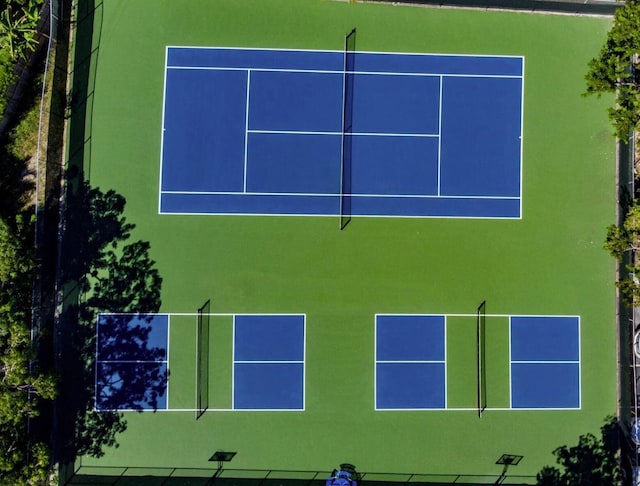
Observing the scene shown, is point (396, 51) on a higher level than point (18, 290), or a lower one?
higher

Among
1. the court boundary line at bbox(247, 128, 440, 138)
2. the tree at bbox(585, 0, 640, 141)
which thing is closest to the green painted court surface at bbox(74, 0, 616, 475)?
the tree at bbox(585, 0, 640, 141)

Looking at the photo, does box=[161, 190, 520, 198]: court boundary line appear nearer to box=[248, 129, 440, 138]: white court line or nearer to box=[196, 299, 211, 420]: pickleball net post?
box=[248, 129, 440, 138]: white court line

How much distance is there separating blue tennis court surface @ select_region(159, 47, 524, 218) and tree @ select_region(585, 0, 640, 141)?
2026 millimetres

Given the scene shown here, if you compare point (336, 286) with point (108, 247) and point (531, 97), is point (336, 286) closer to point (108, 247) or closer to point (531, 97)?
point (108, 247)

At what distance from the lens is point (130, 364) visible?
13.8 meters

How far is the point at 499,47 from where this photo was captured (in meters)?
14.3

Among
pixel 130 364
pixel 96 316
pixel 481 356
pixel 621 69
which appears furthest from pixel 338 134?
pixel 130 364

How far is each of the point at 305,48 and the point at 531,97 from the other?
22.1 feet

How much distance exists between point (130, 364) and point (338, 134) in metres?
8.79

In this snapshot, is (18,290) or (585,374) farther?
(585,374)

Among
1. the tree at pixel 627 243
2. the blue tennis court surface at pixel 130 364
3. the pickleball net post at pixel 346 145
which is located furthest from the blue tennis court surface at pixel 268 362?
the tree at pixel 627 243

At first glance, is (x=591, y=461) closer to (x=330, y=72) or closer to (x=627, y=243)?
(x=627, y=243)

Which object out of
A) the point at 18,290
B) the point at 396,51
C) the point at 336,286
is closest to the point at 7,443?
the point at 18,290

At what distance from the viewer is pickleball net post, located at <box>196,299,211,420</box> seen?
13812 millimetres
